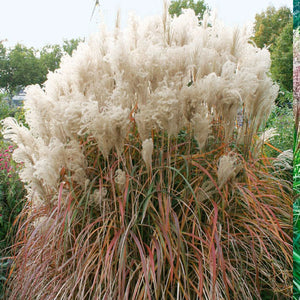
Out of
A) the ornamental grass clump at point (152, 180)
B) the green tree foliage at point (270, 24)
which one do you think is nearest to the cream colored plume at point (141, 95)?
the ornamental grass clump at point (152, 180)

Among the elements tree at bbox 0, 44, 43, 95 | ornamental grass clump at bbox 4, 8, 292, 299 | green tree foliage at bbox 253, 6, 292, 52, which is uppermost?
ornamental grass clump at bbox 4, 8, 292, 299

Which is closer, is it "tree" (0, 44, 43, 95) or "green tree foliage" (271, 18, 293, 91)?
"green tree foliage" (271, 18, 293, 91)

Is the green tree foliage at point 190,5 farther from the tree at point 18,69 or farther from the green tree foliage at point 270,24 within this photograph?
the tree at point 18,69

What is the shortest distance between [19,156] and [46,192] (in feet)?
1.00

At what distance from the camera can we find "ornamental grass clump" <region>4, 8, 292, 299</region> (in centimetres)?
181

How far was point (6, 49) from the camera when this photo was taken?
3006 centimetres

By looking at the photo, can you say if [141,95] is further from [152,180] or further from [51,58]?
[51,58]

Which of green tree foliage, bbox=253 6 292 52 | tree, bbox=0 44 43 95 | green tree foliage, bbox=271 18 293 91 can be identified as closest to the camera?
green tree foliage, bbox=271 18 293 91

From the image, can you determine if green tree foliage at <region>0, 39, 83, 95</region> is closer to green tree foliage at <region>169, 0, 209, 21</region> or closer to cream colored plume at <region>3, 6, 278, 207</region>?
green tree foliage at <region>169, 0, 209, 21</region>

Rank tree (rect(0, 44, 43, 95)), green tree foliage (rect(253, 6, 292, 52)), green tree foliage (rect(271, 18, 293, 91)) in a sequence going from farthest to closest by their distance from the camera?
tree (rect(0, 44, 43, 95)) < green tree foliage (rect(253, 6, 292, 52)) < green tree foliage (rect(271, 18, 293, 91))

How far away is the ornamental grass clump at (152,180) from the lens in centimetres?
181

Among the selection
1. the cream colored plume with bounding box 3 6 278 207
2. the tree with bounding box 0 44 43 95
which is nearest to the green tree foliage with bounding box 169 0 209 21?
the tree with bounding box 0 44 43 95

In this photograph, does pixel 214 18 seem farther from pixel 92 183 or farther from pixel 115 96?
pixel 92 183

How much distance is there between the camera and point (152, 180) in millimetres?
1999
